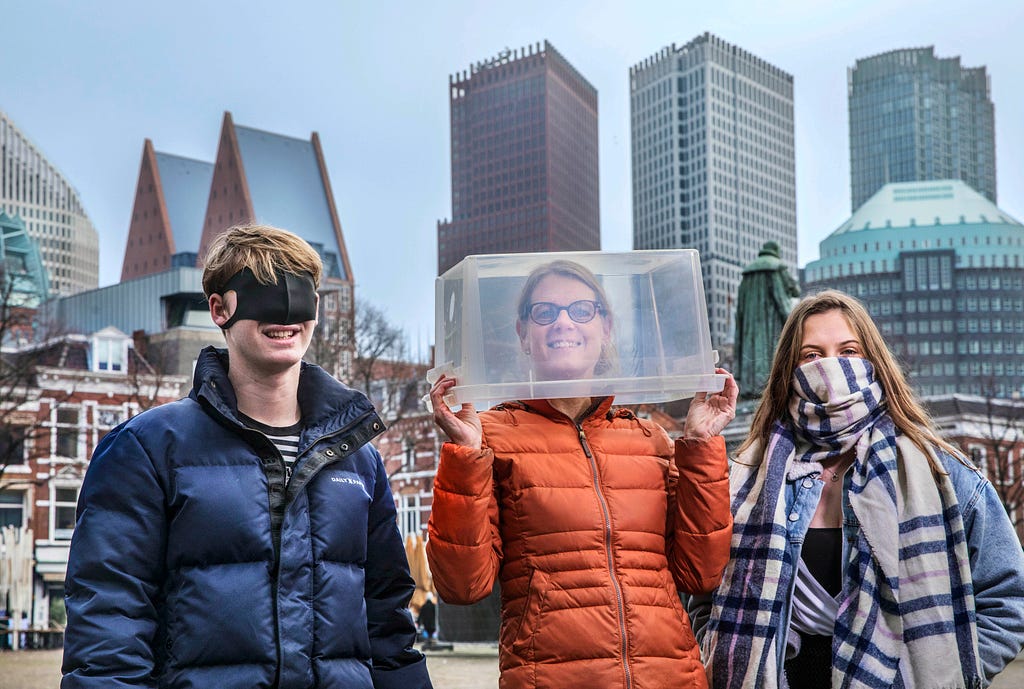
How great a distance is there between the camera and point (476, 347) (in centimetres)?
351

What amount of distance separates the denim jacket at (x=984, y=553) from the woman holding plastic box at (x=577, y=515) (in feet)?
0.73

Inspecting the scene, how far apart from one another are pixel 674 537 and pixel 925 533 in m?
0.63

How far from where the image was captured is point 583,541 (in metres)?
3.35

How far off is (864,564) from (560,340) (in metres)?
0.96

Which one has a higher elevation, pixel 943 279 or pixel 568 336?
pixel 943 279

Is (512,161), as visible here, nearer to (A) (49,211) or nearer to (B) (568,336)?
(A) (49,211)

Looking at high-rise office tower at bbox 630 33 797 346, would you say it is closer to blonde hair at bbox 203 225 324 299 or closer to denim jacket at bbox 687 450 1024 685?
denim jacket at bbox 687 450 1024 685

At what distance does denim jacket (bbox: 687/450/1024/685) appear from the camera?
133 inches

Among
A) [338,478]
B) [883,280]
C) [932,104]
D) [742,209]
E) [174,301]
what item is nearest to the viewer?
[338,478]

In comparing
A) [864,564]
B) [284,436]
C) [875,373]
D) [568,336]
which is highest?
[568,336]

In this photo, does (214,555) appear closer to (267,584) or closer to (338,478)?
(267,584)

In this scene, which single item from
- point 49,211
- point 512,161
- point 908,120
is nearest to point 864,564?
point 49,211

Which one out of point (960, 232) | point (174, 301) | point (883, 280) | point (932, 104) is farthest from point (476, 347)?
point (932, 104)

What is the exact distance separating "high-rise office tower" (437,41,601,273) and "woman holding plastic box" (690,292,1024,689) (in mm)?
86247
